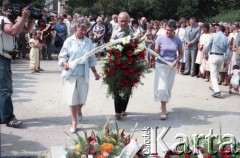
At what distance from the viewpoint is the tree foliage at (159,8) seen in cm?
3794

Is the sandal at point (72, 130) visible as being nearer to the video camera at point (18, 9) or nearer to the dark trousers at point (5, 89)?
the dark trousers at point (5, 89)

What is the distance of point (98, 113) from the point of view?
27.5 feet

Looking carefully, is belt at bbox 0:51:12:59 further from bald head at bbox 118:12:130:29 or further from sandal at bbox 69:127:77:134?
bald head at bbox 118:12:130:29

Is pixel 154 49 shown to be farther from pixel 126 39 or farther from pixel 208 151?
pixel 208 151

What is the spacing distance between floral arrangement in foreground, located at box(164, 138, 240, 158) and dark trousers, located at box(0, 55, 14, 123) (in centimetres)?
313

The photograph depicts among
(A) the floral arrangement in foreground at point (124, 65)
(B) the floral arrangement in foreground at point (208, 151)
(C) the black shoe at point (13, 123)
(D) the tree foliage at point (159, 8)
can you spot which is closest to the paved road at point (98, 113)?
(C) the black shoe at point (13, 123)

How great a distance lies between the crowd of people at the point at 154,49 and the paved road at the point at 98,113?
30cm

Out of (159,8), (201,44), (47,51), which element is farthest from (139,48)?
(159,8)

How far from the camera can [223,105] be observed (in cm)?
970

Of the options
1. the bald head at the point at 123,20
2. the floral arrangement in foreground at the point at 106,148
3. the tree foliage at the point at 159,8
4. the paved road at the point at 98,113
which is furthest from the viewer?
the tree foliage at the point at 159,8

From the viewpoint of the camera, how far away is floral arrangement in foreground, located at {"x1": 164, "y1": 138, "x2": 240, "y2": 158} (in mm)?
4953

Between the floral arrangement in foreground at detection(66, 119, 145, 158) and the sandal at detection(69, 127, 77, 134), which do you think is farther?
the sandal at detection(69, 127, 77, 134)

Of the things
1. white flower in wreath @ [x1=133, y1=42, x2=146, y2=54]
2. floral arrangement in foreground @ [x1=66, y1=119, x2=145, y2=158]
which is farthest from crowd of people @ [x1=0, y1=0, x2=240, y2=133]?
floral arrangement in foreground @ [x1=66, y1=119, x2=145, y2=158]

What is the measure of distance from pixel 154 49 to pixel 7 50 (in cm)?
391
